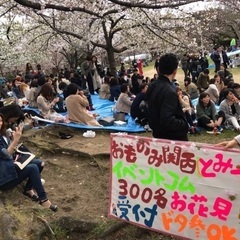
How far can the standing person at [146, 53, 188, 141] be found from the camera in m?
3.22

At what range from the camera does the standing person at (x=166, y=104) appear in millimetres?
3217

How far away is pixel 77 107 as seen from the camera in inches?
328

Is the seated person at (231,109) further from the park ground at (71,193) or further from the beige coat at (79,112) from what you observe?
the beige coat at (79,112)

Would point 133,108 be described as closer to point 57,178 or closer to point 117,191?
point 57,178

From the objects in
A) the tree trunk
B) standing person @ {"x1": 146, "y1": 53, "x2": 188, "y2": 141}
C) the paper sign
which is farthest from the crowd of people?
the tree trunk

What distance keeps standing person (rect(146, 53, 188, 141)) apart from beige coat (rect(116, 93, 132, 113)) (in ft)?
19.2

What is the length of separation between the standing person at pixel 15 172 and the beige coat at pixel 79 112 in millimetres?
3876

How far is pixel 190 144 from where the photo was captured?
2865 mm

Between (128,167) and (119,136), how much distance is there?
304mm

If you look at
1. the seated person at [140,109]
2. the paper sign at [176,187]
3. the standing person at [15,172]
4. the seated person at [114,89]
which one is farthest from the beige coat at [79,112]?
the paper sign at [176,187]

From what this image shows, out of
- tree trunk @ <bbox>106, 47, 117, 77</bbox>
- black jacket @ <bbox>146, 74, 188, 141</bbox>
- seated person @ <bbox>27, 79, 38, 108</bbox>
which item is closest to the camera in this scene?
black jacket @ <bbox>146, 74, 188, 141</bbox>

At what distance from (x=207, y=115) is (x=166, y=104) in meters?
4.84

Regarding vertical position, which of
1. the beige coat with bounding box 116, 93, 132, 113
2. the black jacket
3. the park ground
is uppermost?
the black jacket

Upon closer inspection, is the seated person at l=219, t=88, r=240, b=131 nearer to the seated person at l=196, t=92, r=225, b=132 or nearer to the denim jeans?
the seated person at l=196, t=92, r=225, b=132
